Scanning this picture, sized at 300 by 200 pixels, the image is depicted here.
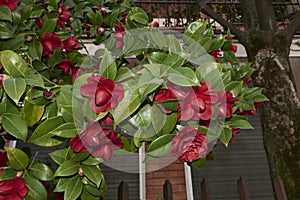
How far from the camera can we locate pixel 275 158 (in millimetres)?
1393

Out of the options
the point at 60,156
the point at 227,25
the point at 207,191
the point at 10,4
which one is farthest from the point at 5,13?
the point at 227,25

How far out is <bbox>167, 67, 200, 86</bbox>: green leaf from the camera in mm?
663

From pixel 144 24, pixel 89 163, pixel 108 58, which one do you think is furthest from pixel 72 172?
pixel 144 24

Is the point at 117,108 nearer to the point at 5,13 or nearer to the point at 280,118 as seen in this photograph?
the point at 5,13

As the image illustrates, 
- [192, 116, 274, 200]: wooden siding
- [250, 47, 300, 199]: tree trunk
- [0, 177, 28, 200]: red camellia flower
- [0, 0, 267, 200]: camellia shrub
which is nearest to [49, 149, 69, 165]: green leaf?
[0, 0, 267, 200]: camellia shrub

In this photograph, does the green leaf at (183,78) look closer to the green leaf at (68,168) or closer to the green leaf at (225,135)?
the green leaf at (225,135)

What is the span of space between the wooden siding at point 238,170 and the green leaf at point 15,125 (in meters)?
3.13

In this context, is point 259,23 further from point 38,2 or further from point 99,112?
point 99,112

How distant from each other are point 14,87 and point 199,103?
44cm

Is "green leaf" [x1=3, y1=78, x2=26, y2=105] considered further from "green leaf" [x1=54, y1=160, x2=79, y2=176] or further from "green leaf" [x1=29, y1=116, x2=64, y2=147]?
"green leaf" [x1=54, y1=160, x2=79, y2=176]

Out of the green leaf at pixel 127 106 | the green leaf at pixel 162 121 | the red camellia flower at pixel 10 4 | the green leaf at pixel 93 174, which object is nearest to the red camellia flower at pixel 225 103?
the green leaf at pixel 162 121

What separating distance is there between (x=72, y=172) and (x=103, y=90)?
0.26 meters

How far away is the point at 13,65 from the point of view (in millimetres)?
792

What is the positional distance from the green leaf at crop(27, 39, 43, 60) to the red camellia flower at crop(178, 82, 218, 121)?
597 millimetres
